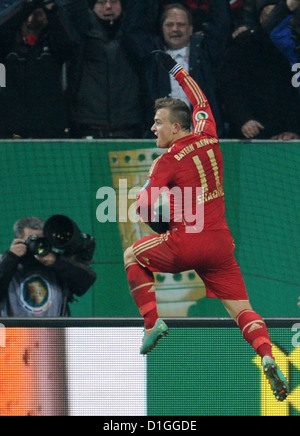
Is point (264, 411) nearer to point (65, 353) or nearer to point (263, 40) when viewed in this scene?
point (65, 353)

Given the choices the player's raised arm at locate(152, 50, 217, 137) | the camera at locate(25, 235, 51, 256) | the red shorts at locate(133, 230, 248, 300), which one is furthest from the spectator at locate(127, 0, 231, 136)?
the red shorts at locate(133, 230, 248, 300)

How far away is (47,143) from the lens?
9.46 metres

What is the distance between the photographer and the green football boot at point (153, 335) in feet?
22.1

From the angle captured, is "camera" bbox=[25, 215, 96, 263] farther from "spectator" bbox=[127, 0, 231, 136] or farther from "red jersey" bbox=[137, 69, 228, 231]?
"spectator" bbox=[127, 0, 231, 136]

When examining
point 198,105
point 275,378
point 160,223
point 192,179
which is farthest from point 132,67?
point 275,378

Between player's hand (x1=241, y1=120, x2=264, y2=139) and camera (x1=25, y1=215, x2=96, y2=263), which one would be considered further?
player's hand (x1=241, y1=120, x2=264, y2=139)

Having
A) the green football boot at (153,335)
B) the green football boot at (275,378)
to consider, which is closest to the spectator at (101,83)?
the green football boot at (153,335)

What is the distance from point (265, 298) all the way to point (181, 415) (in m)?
2.50

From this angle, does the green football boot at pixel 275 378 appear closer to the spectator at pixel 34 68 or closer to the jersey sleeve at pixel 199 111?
the jersey sleeve at pixel 199 111

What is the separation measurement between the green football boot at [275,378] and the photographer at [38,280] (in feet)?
6.98

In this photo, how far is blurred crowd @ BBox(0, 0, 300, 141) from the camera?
9.61 m

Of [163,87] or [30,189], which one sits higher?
[163,87]

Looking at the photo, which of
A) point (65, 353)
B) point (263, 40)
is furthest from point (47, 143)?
point (65, 353)
